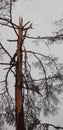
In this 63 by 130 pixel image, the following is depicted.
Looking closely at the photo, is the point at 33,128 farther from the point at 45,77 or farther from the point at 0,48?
the point at 0,48

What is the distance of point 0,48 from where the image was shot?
Result: 1062 centimetres

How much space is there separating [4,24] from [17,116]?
2703 millimetres

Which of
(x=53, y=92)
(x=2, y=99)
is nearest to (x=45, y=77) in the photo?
(x=53, y=92)

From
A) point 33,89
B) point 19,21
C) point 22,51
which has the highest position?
point 19,21

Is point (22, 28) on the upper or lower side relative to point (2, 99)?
upper

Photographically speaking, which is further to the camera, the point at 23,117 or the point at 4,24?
the point at 4,24

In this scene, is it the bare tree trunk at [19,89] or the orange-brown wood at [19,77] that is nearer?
the bare tree trunk at [19,89]

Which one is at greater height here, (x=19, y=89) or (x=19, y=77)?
(x=19, y=77)

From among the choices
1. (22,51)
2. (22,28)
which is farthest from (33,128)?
(22,28)

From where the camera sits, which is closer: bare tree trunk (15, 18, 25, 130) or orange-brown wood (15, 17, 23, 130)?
bare tree trunk (15, 18, 25, 130)

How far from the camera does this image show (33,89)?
1033cm

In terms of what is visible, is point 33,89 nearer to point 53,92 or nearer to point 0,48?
point 53,92

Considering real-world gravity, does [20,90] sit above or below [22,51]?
below

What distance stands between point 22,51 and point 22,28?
65cm
